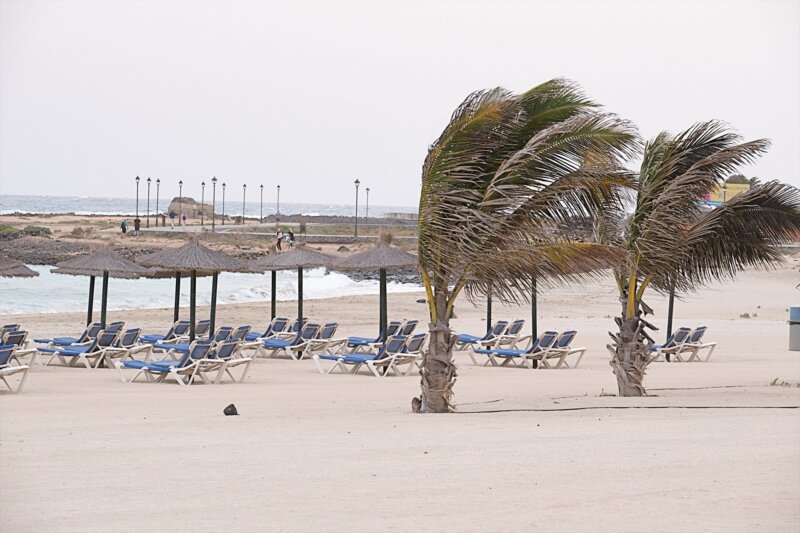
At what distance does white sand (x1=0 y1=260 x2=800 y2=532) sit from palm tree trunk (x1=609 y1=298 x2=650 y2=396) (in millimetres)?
379

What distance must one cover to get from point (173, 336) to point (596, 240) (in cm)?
872

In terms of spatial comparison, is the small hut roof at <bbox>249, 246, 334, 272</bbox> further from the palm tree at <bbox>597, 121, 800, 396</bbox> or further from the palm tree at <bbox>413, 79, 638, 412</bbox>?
the palm tree at <bbox>413, 79, 638, 412</bbox>

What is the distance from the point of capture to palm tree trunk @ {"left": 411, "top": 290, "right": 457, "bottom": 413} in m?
9.17

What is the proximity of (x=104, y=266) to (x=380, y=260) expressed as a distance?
4.71m

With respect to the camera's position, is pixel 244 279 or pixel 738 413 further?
pixel 244 279

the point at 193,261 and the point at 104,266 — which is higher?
the point at 193,261

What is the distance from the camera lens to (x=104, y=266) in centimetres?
1664

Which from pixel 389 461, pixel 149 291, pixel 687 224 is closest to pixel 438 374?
pixel 389 461

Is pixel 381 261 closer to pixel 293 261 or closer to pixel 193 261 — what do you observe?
pixel 293 261

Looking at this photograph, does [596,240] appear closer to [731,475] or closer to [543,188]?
[543,188]

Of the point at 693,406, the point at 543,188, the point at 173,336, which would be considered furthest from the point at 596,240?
the point at 173,336

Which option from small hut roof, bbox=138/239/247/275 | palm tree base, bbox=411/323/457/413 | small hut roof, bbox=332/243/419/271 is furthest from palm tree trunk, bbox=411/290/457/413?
small hut roof, bbox=138/239/247/275

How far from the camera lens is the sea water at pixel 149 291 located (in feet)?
113

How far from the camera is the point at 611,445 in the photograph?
674 centimetres
